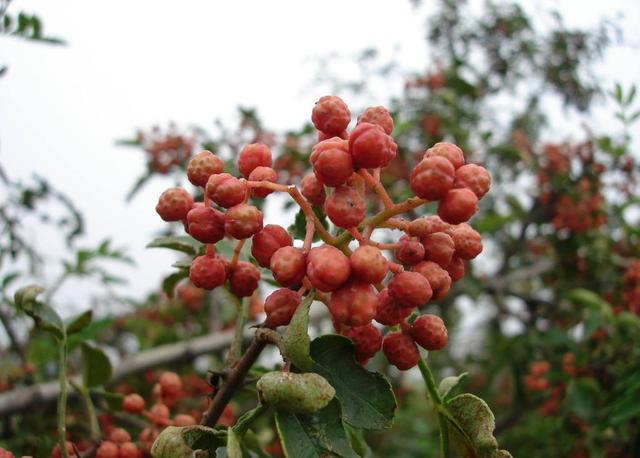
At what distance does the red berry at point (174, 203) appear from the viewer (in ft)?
4.41

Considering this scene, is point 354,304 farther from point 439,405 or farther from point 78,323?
point 78,323

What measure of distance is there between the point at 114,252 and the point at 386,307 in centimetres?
257

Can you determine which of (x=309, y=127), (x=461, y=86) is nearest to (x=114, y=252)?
Result: (x=309, y=127)

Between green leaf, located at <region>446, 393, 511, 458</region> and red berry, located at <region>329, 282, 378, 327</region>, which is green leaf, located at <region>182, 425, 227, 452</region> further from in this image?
green leaf, located at <region>446, 393, 511, 458</region>

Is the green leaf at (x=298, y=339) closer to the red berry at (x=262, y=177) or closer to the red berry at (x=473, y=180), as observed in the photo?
the red berry at (x=262, y=177)

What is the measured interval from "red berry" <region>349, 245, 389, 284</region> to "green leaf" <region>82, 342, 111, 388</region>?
1062 millimetres

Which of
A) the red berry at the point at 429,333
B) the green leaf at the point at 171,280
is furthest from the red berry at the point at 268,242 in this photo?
the green leaf at the point at 171,280

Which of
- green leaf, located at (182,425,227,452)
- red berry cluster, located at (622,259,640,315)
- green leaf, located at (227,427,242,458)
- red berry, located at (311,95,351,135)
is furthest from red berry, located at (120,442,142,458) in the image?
red berry cluster, located at (622,259,640,315)

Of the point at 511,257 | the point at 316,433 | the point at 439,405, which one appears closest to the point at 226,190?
the point at 316,433

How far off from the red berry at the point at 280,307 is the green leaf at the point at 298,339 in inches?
3.7

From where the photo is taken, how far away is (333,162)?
116 cm

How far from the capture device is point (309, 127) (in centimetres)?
400

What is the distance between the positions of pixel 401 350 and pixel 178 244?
2.27 ft

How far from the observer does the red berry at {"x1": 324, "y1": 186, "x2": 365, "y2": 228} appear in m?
1.15
